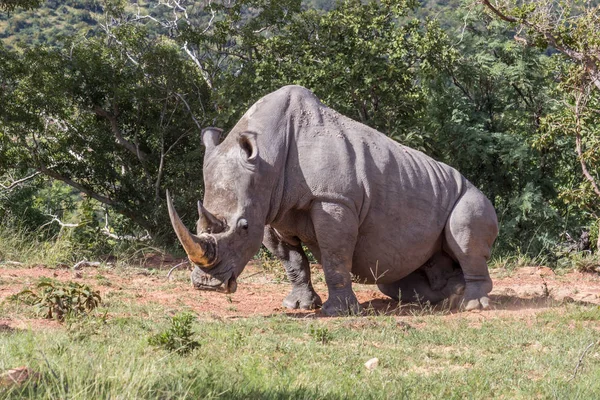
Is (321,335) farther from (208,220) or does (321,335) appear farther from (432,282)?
(432,282)

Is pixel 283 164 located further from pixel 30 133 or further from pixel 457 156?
pixel 30 133

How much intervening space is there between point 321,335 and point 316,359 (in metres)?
0.68

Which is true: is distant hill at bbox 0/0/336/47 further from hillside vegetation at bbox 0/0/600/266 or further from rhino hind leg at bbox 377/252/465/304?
rhino hind leg at bbox 377/252/465/304

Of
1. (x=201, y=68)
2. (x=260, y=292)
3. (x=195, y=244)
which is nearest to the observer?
(x=195, y=244)

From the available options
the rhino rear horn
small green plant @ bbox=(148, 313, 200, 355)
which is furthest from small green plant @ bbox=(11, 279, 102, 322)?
small green plant @ bbox=(148, 313, 200, 355)

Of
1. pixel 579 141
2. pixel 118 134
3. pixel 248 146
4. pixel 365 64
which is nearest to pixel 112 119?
pixel 118 134

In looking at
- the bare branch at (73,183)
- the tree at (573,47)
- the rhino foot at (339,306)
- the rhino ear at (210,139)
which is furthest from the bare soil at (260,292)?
the bare branch at (73,183)

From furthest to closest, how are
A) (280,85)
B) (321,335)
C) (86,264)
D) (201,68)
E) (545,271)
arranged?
1. (201,68)
2. (280,85)
3. (545,271)
4. (86,264)
5. (321,335)

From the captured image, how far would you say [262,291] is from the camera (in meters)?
9.62

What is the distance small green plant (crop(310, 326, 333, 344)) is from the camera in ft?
21.0

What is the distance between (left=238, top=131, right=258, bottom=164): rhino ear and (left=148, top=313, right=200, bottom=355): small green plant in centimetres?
209

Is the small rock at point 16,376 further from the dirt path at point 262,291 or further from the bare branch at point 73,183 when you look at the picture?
the bare branch at point 73,183

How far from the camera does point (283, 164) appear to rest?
762cm

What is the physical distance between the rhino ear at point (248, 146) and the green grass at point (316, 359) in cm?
141
